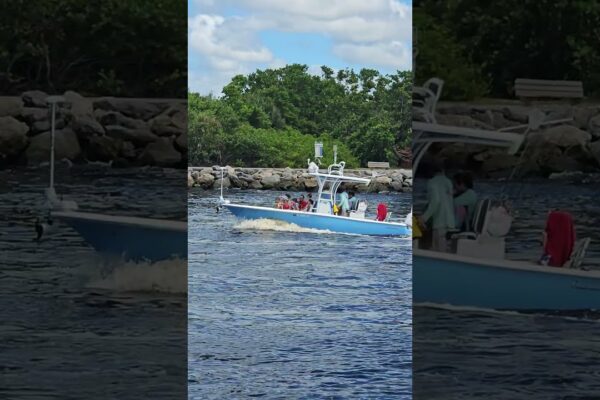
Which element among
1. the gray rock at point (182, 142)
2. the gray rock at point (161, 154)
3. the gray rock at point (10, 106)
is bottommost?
the gray rock at point (161, 154)

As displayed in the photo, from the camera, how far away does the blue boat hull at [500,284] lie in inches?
170

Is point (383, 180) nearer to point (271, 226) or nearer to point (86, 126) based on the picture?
point (271, 226)

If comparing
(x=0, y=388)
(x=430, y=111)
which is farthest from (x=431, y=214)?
(x=0, y=388)

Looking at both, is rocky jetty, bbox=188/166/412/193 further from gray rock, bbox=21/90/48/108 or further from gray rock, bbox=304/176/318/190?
gray rock, bbox=21/90/48/108

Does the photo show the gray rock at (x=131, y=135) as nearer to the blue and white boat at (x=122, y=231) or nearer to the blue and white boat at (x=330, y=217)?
the blue and white boat at (x=122, y=231)

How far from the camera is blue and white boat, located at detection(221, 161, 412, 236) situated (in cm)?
2672

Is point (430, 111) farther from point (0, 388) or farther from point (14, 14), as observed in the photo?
point (0, 388)

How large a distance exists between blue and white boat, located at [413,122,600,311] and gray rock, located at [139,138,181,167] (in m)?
1.06

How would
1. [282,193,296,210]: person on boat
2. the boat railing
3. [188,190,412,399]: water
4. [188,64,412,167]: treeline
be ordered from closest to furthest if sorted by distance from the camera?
[188,190,412,399]: water < the boat railing < [282,193,296,210]: person on boat < [188,64,412,167]: treeline

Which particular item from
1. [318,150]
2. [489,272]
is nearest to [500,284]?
[489,272]

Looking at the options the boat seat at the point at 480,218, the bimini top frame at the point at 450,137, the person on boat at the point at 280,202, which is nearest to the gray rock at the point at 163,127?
the bimini top frame at the point at 450,137

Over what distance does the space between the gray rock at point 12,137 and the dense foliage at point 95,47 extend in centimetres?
14

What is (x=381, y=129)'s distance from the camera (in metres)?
33.4

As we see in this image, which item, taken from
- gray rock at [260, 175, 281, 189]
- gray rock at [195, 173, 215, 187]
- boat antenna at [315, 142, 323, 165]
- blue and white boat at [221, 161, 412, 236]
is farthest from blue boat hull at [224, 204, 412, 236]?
gray rock at [195, 173, 215, 187]
